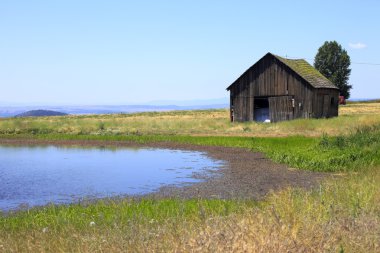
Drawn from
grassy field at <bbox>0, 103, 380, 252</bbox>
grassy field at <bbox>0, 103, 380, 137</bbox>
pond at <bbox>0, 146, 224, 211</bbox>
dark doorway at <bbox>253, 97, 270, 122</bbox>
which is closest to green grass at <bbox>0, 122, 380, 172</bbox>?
grassy field at <bbox>0, 103, 380, 252</bbox>

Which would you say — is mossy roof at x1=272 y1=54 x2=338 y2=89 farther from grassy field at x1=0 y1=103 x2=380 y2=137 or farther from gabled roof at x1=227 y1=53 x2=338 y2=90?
grassy field at x1=0 y1=103 x2=380 y2=137

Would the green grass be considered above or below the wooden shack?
below

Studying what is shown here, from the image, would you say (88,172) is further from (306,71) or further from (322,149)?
(306,71)

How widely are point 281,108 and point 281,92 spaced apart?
1.65 metres

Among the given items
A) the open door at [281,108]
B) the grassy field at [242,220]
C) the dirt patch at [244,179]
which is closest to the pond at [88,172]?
the dirt patch at [244,179]

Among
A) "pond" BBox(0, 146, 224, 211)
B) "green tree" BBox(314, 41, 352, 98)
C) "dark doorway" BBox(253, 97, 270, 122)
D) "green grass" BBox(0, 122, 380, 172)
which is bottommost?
"pond" BBox(0, 146, 224, 211)

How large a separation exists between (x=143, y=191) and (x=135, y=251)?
11315mm

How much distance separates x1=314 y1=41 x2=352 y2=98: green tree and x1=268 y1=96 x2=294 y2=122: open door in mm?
53469

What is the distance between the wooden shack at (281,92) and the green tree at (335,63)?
1935 inches

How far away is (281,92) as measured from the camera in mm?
47375

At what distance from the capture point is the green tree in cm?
9794

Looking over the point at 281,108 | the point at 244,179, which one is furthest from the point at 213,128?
the point at 244,179

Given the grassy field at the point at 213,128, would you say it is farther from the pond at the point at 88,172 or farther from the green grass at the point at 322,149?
the pond at the point at 88,172

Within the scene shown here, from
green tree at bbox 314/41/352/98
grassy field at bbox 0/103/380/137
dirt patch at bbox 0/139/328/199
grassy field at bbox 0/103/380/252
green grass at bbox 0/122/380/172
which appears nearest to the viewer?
grassy field at bbox 0/103/380/252
